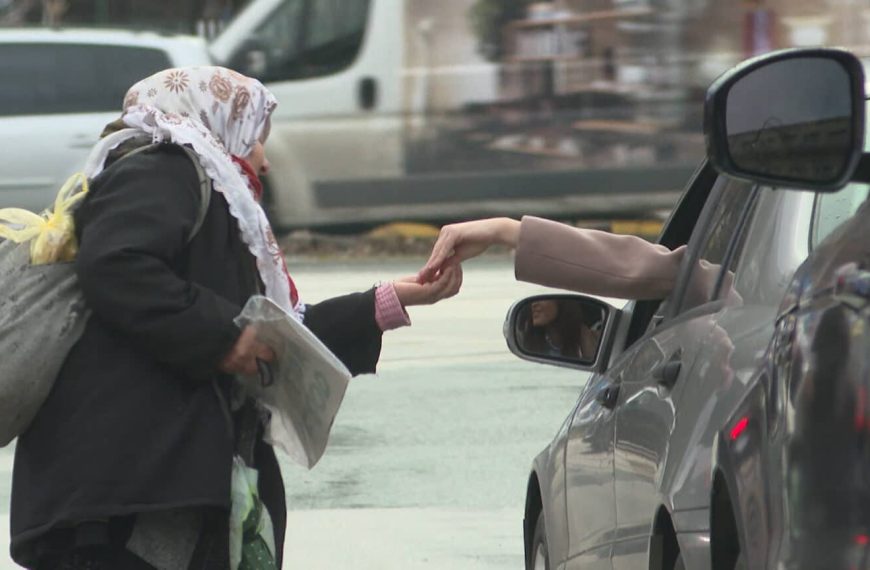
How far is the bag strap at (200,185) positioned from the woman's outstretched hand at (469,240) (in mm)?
570

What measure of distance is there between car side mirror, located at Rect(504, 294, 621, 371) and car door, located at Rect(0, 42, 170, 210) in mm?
11049

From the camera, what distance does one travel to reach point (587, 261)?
160 inches

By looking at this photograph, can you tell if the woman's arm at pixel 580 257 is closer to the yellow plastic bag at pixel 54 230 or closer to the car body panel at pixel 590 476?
the car body panel at pixel 590 476

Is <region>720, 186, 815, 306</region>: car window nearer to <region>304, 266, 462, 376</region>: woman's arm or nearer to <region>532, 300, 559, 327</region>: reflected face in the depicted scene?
<region>304, 266, 462, 376</region>: woman's arm

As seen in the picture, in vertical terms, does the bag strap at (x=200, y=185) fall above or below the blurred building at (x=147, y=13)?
above

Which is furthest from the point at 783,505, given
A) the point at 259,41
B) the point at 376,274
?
the point at 259,41

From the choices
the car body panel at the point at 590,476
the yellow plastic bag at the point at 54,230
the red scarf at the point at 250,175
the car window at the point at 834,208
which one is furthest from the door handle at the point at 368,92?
the car window at the point at 834,208

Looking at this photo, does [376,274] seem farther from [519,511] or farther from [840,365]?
[840,365]

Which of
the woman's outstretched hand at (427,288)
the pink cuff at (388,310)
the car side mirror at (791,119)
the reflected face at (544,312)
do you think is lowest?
the reflected face at (544,312)

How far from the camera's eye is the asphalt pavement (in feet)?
22.0

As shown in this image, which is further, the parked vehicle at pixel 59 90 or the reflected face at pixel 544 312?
the parked vehicle at pixel 59 90

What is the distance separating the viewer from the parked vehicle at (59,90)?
1522cm

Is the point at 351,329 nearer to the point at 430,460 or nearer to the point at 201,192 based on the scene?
the point at 201,192

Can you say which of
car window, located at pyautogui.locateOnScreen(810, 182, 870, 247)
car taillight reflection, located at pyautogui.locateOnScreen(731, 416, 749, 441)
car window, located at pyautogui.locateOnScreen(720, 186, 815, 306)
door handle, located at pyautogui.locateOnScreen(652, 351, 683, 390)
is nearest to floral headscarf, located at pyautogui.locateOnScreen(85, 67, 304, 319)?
door handle, located at pyautogui.locateOnScreen(652, 351, 683, 390)
